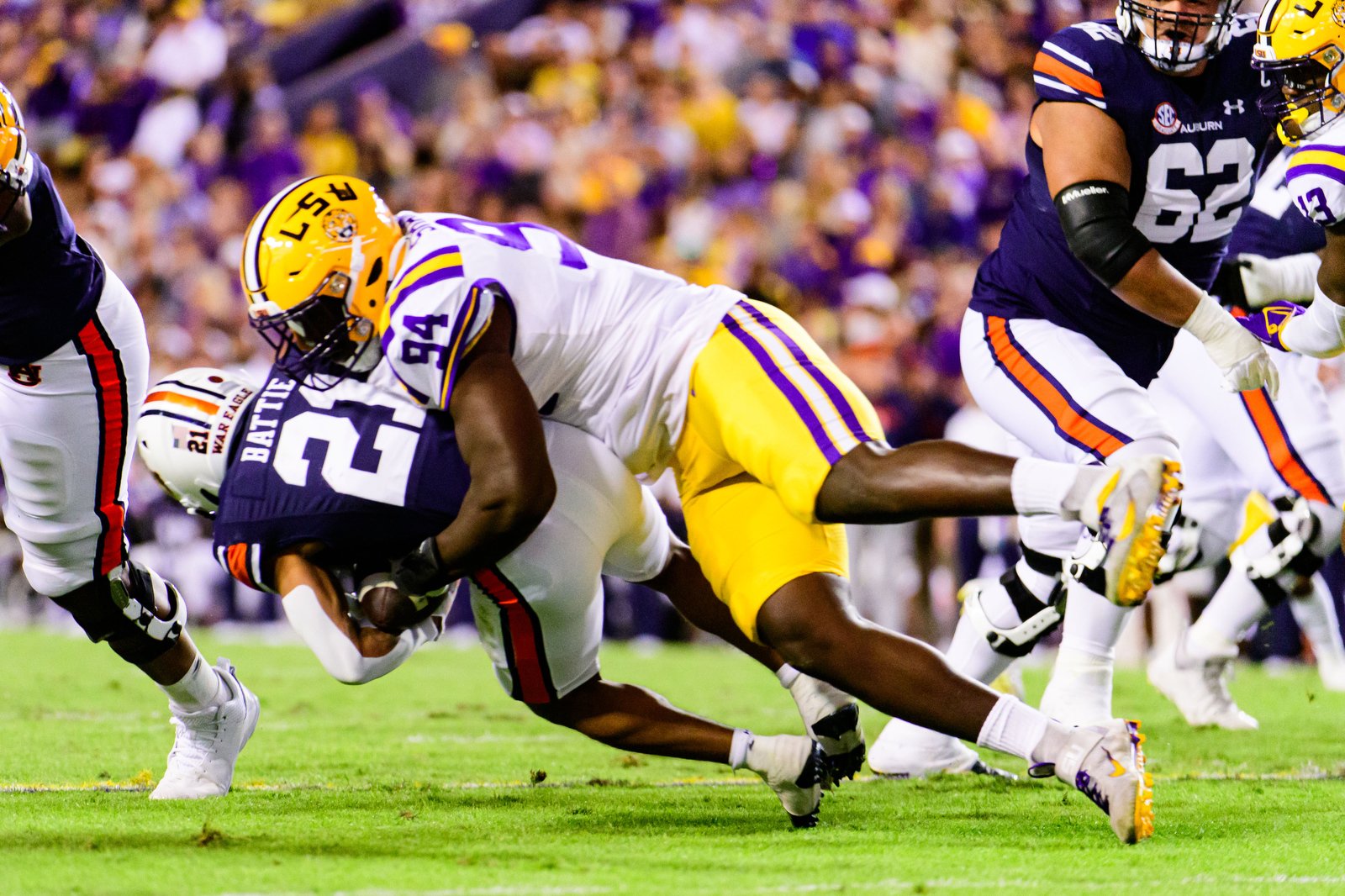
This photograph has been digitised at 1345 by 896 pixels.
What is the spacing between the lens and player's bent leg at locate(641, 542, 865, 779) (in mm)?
3754

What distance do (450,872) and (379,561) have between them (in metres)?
1.09

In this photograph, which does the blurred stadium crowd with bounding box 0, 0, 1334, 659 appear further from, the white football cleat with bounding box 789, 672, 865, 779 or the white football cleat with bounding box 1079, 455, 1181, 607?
the white football cleat with bounding box 1079, 455, 1181, 607

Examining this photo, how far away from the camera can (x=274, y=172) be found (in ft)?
40.5

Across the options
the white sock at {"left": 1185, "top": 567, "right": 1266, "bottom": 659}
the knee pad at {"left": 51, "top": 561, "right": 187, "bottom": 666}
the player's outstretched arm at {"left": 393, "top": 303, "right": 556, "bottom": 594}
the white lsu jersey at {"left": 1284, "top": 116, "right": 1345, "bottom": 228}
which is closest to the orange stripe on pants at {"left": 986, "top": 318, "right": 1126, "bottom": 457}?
the white lsu jersey at {"left": 1284, "top": 116, "right": 1345, "bottom": 228}

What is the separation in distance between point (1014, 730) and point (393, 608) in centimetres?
136

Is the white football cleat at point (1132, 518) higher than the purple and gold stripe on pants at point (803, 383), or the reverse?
the white football cleat at point (1132, 518)

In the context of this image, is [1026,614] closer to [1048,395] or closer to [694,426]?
[1048,395]

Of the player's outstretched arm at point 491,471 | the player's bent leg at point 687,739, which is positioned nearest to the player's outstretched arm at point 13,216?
the player's outstretched arm at point 491,471

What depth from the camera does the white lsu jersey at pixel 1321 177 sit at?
4.07m

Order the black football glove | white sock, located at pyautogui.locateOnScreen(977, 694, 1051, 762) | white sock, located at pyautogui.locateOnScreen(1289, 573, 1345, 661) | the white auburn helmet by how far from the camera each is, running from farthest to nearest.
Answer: white sock, located at pyautogui.locateOnScreen(1289, 573, 1345, 661), the white auburn helmet, the black football glove, white sock, located at pyautogui.locateOnScreen(977, 694, 1051, 762)

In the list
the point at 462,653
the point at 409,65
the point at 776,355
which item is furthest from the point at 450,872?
the point at 409,65

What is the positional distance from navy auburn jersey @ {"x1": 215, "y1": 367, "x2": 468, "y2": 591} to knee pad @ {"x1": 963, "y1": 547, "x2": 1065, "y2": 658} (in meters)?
1.65

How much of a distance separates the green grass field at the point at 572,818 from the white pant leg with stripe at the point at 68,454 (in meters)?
0.58

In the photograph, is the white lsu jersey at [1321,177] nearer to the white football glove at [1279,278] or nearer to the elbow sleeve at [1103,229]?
the white football glove at [1279,278]
